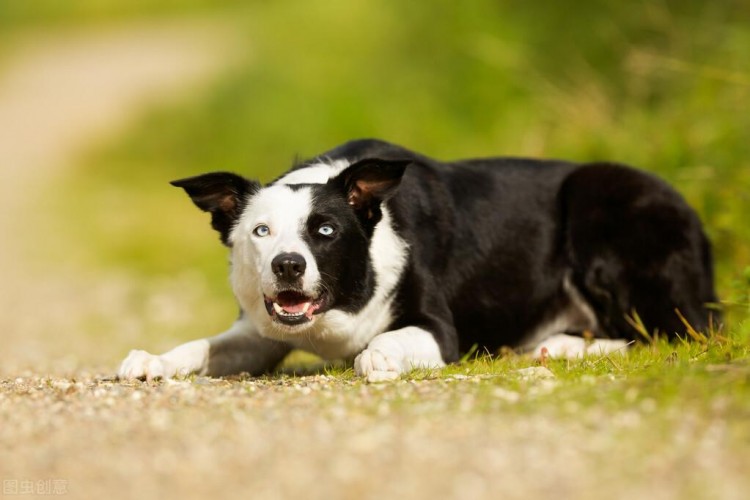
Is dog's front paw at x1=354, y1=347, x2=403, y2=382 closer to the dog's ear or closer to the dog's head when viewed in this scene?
the dog's head

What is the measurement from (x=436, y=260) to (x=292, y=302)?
1.10 m

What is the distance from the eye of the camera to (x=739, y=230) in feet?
26.0

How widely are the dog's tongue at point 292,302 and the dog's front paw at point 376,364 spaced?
1.30 ft

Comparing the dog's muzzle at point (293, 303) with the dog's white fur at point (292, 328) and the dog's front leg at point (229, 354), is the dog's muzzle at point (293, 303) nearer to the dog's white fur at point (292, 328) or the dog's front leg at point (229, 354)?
the dog's white fur at point (292, 328)

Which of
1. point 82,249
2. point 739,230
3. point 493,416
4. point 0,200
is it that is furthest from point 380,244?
point 0,200

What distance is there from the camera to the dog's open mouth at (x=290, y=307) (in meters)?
5.65

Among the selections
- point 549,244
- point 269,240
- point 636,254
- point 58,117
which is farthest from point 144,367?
point 58,117

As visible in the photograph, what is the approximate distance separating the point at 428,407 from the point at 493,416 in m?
0.30

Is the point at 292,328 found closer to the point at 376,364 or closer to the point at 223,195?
the point at 376,364

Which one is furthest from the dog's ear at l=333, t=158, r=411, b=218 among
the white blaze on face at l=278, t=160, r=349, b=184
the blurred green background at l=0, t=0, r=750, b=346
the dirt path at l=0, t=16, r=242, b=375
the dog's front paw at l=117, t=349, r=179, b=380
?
the dirt path at l=0, t=16, r=242, b=375

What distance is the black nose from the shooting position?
536 centimetres

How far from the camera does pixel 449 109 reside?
42.7ft

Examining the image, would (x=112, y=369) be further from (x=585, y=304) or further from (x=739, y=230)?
(x=739, y=230)

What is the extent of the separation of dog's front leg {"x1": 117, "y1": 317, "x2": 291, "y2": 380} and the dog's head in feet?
0.83
